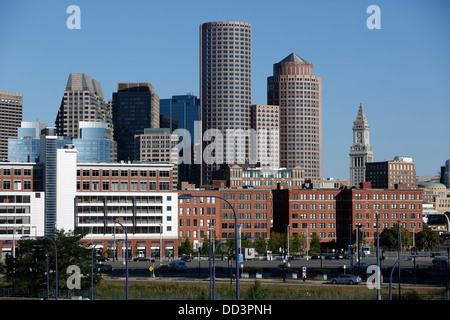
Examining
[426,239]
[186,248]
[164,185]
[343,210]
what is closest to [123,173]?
[164,185]

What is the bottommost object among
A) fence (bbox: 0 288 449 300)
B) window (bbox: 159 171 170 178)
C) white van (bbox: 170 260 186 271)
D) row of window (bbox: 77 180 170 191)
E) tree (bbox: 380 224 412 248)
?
white van (bbox: 170 260 186 271)

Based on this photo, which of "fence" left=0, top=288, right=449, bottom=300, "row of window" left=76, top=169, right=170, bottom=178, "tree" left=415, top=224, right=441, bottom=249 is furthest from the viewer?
"tree" left=415, top=224, right=441, bottom=249

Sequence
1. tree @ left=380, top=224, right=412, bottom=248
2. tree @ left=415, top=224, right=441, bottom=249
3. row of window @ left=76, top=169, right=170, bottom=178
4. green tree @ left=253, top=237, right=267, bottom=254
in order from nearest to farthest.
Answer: row of window @ left=76, top=169, right=170, bottom=178 → green tree @ left=253, top=237, right=267, bottom=254 → tree @ left=380, top=224, right=412, bottom=248 → tree @ left=415, top=224, right=441, bottom=249

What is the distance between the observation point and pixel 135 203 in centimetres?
16312

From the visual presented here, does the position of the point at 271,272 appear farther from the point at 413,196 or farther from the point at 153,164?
the point at 413,196

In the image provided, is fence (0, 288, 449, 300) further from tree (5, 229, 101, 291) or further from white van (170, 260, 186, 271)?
white van (170, 260, 186, 271)

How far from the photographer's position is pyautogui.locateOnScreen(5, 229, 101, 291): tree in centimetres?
8525

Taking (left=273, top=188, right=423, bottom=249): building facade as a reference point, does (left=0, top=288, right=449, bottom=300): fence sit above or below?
below

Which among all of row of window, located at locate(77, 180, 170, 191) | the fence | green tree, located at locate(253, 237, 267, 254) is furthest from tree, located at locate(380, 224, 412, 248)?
the fence

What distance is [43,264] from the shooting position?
3349 inches

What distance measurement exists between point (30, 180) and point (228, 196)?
163 feet

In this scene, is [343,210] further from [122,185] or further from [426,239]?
[122,185]

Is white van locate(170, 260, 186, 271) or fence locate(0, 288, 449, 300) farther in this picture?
white van locate(170, 260, 186, 271)
